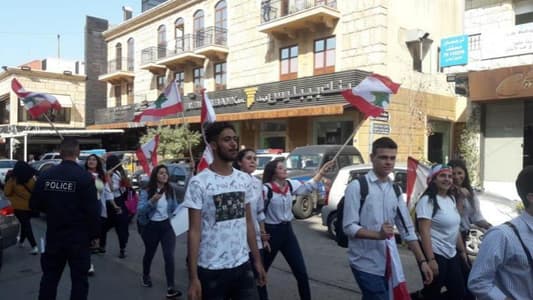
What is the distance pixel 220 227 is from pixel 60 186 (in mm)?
2058

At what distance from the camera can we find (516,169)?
1295 centimetres

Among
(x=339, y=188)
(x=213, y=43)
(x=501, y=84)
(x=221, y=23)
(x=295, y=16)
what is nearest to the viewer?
(x=339, y=188)

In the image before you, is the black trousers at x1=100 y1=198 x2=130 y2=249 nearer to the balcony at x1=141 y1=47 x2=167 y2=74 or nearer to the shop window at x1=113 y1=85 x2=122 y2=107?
the balcony at x1=141 y1=47 x2=167 y2=74

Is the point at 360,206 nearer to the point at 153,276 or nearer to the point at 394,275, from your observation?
the point at 394,275

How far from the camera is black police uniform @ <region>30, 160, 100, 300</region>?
4.30 m

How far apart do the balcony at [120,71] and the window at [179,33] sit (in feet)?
20.6

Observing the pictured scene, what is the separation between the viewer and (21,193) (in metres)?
7.75

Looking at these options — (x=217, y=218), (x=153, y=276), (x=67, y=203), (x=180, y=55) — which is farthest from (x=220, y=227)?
(x=180, y=55)

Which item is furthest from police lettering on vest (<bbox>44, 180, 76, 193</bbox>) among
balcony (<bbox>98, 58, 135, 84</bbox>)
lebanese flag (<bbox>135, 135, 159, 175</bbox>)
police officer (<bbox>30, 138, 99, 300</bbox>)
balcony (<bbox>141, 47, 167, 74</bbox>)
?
balcony (<bbox>98, 58, 135, 84</bbox>)

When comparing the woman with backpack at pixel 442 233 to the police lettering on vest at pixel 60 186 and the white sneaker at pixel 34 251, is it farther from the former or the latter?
the white sneaker at pixel 34 251

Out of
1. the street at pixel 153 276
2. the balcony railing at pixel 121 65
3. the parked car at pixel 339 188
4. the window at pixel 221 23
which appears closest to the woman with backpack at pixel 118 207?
the street at pixel 153 276

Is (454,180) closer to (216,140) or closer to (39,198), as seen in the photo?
(216,140)

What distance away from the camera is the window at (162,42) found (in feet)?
97.8

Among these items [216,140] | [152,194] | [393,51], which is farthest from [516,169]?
[216,140]
